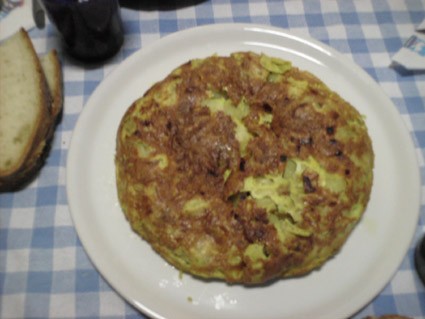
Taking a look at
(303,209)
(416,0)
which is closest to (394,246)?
(303,209)

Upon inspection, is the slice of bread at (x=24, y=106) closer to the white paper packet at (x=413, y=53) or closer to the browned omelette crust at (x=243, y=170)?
the browned omelette crust at (x=243, y=170)

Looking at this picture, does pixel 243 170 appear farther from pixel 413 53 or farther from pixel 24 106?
pixel 413 53

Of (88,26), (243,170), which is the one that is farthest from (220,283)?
(88,26)

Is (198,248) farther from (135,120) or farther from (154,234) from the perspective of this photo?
(135,120)

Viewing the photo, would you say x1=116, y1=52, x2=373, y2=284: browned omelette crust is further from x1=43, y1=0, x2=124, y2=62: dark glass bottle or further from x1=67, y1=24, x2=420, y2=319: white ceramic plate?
x1=43, y1=0, x2=124, y2=62: dark glass bottle

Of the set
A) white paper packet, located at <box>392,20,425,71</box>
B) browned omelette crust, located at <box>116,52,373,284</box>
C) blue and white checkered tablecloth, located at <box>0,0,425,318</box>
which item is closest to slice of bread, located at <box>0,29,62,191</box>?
blue and white checkered tablecloth, located at <box>0,0,425,318</box>

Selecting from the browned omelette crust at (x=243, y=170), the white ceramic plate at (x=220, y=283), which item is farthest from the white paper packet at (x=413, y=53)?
the browned omelette crust at (x=243, y=170)
